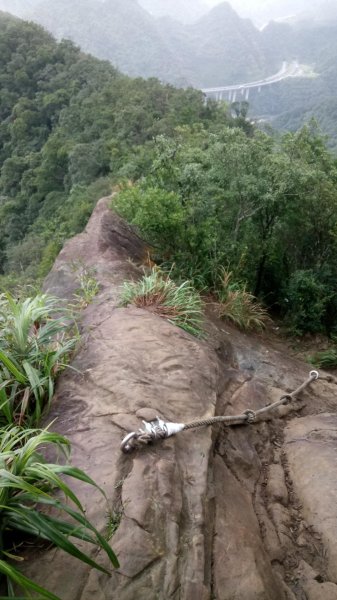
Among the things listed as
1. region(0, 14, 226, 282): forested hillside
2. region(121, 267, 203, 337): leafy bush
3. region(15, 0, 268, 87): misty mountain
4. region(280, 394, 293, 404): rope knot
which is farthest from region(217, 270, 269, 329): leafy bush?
region(15, 0, 268, 87): misty mountain

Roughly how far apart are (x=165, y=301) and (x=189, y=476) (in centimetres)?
218

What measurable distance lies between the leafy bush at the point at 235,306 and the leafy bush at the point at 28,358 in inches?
112

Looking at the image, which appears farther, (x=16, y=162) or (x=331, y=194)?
(x=16, y=162)

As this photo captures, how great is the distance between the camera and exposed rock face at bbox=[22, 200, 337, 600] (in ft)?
8.11

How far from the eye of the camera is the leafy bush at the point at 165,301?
186 inches

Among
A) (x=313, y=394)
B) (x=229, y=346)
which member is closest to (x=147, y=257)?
(x=229, y=346)

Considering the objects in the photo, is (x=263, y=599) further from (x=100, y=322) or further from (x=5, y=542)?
(x=100, y=322)

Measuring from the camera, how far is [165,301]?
4.87 m

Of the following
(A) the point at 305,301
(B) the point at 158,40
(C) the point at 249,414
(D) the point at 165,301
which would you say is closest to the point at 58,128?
(A) the point at 305,301

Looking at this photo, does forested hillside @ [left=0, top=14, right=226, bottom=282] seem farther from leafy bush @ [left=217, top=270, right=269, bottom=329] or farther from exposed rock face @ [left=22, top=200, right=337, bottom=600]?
exposed rock face @ [left=22, top=200, right=337, bottom=600]

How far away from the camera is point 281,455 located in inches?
155

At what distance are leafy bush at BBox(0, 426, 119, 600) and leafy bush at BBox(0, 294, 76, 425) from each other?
22.8 inches

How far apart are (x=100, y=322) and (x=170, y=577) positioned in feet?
7.86

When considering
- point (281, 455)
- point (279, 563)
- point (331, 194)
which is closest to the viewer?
point (279, 563)
